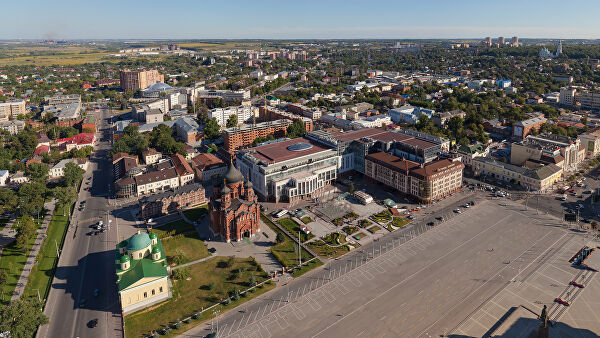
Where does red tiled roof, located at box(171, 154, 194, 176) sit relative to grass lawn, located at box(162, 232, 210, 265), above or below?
above

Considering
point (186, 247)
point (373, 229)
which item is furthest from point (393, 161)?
point (186, 247)

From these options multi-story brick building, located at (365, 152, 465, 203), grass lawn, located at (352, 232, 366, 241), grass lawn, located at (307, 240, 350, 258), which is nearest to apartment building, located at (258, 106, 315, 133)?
multi-story brick building, located at (365, 152, 465, 203)

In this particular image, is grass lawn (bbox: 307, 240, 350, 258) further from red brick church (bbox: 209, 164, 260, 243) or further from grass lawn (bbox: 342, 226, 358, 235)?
red brick church (bbox: 209, 164, 260, 243)

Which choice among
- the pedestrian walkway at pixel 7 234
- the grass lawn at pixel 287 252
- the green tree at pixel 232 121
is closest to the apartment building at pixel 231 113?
the green tree at pixel 232 121

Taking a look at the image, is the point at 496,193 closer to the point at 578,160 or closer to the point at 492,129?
the point at 578,160

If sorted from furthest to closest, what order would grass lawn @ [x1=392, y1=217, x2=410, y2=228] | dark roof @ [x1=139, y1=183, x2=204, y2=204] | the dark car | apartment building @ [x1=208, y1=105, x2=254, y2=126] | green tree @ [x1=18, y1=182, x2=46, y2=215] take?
apartment building @ [x1=208, y1=105, x2=254, y2=126] < dark roof @ [x1=139, y1=183, x2=204, y2=204] < grass lawn @ [x1=392, y1=217, x2=410, y2=228] < green tree @ [x1=18, y1=182, x2=46, y2=215] < the dark car

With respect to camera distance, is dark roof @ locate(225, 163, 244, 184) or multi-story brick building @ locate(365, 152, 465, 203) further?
multi-story brick building @ locate(365, 152, 465, 203)

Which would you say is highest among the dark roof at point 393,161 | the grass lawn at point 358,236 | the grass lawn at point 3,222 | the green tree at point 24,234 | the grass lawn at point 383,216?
the dark roof at point 393,161

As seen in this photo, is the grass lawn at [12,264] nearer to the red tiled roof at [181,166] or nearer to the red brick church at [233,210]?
the red brick church at [233,210]
